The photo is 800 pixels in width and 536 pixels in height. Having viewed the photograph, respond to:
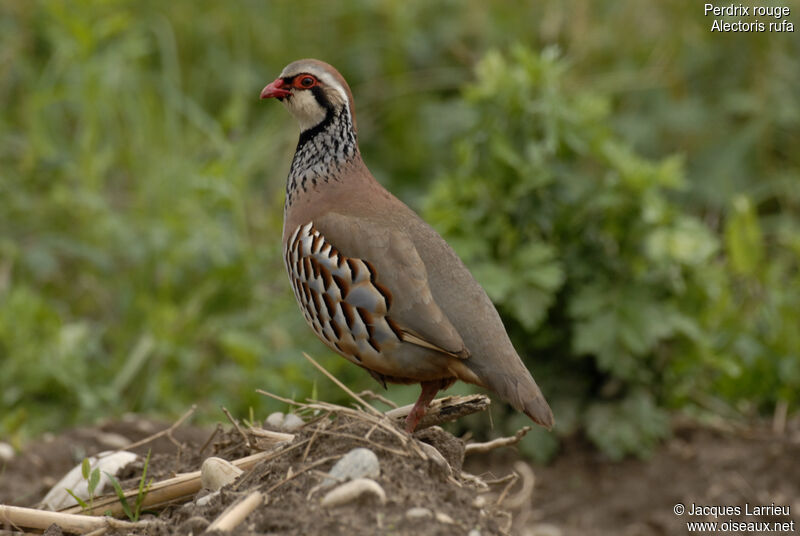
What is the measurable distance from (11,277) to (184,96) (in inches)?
91.6

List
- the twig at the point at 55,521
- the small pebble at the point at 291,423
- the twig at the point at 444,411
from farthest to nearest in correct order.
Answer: the small pebble at the point at 291,423 → the twig at the point at 444,411 → the twig at the point at 55,521

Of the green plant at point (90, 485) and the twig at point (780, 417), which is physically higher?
the green plant at point (90, 485)

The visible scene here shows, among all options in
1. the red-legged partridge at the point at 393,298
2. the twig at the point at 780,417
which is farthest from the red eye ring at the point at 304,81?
Answer: the twig at the point at 780,417

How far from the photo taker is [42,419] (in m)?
5.58

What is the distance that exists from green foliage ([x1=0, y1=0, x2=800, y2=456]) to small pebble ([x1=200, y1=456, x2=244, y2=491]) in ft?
6.97

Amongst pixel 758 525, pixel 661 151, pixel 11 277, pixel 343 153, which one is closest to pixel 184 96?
pixel 11 277

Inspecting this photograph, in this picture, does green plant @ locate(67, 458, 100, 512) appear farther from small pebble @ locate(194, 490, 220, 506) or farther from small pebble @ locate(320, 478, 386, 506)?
small pebble @ locate(320, 478, 386, 506)

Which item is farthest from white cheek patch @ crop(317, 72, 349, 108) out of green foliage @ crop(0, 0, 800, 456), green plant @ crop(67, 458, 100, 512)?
green plant @ crop(67, 458, 100, 512)

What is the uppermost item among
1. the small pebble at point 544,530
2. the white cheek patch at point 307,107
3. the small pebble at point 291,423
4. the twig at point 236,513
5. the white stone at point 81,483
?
the white cheek patch at point 307,107

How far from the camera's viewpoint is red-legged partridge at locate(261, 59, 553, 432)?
11.3ft

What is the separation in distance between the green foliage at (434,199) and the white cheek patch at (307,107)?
152 cm

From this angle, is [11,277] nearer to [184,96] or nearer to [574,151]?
[184,96]

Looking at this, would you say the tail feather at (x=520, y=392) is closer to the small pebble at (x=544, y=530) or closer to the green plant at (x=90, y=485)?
the green plant at (x=90, y=485)

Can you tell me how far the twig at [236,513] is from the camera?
105 inches
